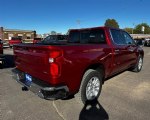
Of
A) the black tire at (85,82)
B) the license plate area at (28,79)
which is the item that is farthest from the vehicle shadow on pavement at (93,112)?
the license plate area at (28,79)

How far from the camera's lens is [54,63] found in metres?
3.69

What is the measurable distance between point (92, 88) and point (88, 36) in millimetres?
1730

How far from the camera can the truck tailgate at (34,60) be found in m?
3.81

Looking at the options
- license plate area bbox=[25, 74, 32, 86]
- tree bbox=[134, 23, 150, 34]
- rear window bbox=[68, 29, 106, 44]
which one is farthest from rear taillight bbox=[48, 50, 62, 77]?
tree bbox=[134, 23, 150, 34]

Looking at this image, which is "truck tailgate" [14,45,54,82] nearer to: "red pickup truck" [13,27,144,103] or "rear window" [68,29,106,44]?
"red pickup truck" [13,27,144,103]

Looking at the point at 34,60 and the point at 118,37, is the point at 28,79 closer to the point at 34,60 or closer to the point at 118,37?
the point at 34,60

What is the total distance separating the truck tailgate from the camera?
12.5ft

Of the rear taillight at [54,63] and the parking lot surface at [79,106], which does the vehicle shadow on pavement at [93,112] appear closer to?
the parking lot surface at [79,106]

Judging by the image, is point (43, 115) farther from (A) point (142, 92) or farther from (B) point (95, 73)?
(A) point (142, 92)

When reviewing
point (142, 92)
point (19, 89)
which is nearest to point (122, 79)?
point (142, 92)

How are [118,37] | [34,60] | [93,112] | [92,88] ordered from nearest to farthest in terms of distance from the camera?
[34,60]
[93,112]
[92,88]
[118,37]

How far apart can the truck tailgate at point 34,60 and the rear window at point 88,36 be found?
204 cm

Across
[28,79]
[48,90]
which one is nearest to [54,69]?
[48,90]

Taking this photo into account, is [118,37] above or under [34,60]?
above
